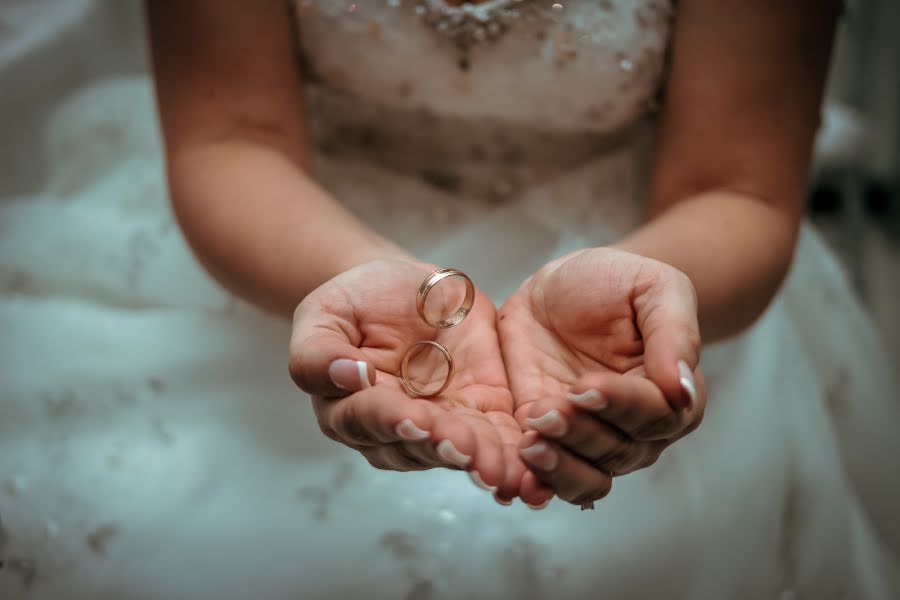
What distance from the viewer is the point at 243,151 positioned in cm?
79

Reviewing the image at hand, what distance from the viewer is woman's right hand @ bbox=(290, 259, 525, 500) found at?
45 centimetres

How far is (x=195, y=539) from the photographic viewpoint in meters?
0.66

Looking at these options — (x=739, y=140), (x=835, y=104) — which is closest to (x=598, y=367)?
(x=739, y=140)

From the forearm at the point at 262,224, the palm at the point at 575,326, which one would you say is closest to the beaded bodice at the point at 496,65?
the forearm at the point at 262,224

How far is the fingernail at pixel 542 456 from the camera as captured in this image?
45 cm

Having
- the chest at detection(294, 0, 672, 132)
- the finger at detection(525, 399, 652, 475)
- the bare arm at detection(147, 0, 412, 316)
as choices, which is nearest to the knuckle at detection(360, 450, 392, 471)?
the finger at detection(525, 399, 652, 475)

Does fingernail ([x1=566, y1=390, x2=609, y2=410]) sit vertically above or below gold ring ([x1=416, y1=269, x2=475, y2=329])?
above

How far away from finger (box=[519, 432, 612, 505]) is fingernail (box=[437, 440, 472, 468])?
39mm

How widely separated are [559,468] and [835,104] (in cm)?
139

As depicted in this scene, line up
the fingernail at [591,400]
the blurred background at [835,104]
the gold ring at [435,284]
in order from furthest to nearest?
the blurred background at [835,104] → the gold ring at [435,284] → the fingernail at [591,400]

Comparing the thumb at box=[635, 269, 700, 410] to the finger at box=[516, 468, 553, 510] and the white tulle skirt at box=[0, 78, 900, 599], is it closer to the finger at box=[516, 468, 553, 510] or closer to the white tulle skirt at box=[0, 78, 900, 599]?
the finger at box=[516, 468, 553, 510]

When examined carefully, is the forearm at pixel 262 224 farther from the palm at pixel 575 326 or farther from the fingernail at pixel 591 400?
the fingernail at pixel 591 400

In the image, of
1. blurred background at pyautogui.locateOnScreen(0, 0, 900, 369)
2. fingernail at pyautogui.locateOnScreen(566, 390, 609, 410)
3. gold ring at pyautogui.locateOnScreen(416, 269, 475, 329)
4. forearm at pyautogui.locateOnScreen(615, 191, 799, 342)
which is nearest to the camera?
fingernail at pyautogui.locateOnScreen(566, 390, 609, 410)

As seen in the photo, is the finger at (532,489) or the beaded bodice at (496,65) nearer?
the finger at (532,489)
